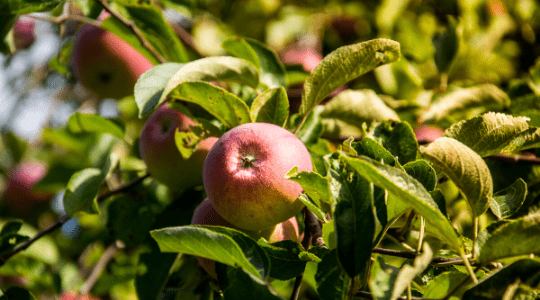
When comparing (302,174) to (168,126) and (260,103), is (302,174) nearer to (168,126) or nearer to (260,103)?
(260,103)

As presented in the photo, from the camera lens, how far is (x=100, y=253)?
1.92 m

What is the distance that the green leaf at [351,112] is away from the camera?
107 cm

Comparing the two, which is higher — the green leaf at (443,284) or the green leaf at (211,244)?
the green leaf at (211,244)

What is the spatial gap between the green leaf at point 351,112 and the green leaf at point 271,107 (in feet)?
0.93

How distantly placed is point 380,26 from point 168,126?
115 centimetres

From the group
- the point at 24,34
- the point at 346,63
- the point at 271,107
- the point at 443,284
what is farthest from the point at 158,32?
the point at 24,34

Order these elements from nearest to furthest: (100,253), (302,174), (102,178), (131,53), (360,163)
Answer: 1. (360,163)
2. (302,174)
3. (102,178)
4. (131,53)
5. (100,253)

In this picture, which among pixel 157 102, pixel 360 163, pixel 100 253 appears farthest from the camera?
pixel 100 253

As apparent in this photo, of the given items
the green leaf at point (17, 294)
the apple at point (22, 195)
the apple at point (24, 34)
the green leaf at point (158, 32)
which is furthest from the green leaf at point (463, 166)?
the apple at point (24, 34)

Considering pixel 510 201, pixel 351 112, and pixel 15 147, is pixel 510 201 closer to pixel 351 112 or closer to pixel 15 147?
pixel 351 112

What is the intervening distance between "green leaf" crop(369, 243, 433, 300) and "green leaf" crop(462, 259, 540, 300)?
0.33 ft

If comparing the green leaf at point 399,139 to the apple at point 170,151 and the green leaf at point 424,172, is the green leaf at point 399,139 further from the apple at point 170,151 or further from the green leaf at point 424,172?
the apple at point 170,151

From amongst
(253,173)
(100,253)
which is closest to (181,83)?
(253,173)

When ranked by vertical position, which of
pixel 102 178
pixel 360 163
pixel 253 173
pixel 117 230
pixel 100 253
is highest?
pixel 360 163
